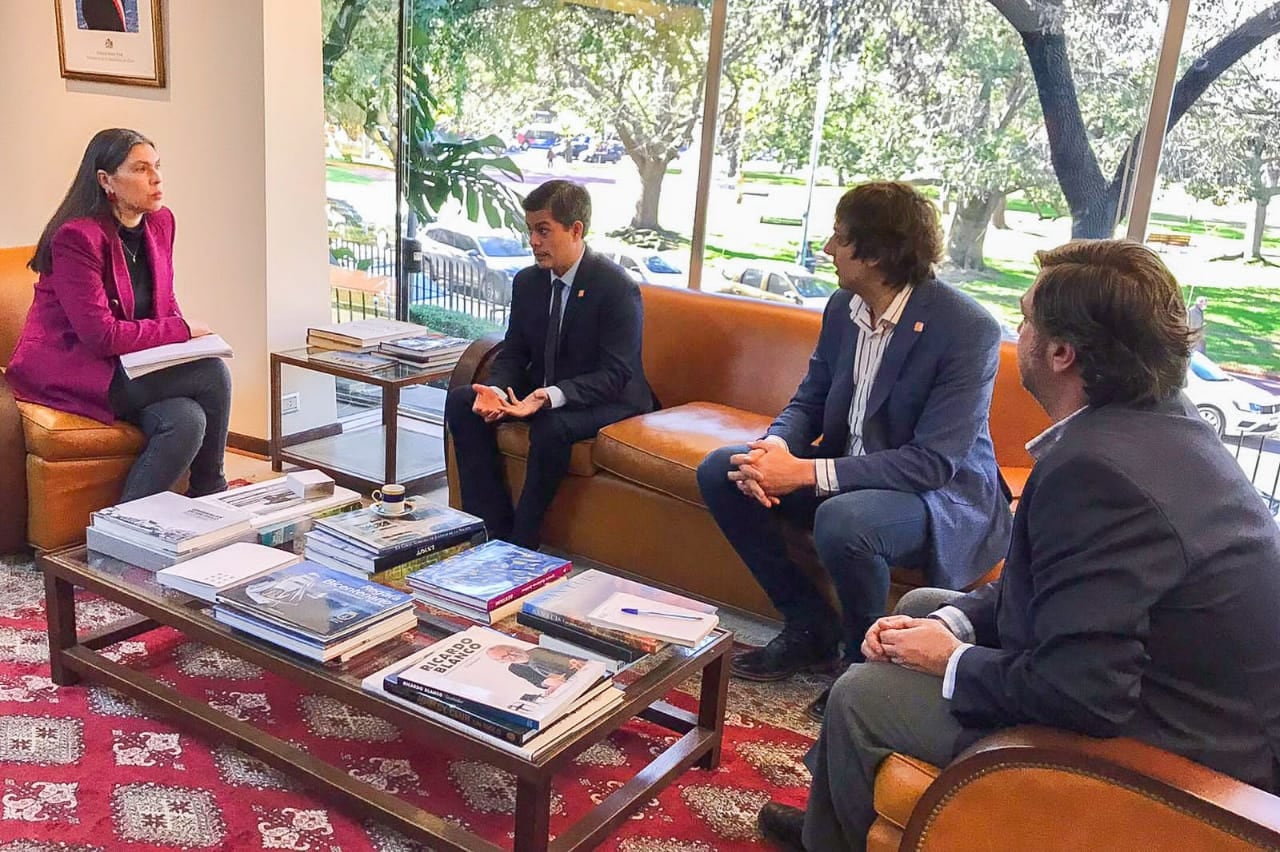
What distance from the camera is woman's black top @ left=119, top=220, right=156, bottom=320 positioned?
2982mm

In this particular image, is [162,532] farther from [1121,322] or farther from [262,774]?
[1121,322]

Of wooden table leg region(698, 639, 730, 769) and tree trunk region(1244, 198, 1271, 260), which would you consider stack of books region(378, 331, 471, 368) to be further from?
tree trunk region(1244, 198, 1271, 260)

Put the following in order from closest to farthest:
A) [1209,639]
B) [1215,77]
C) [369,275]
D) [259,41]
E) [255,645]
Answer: [1209,639] < [255,645] < [1215,77] < [259,41] < [369,275]

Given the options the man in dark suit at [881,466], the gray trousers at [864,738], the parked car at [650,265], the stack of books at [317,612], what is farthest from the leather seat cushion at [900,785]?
the parked car at [650,265]

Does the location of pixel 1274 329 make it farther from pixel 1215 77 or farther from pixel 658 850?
pixel 658 850

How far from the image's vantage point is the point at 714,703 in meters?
2.09

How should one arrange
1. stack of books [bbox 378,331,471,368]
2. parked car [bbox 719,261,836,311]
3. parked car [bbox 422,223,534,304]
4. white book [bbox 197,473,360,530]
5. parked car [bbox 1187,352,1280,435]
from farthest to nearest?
parked car [bbox 422,223,534,304] < parked car [bbox 719,261,836,311] < stack of books [bbox 378,331,471,368] < parked car [bbox 1187,352,1280,435] < white book [bbox 197,473,360,530]

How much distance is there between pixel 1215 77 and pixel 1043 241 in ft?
2.09

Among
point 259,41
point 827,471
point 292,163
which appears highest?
point 259,41

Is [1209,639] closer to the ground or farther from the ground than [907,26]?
closer to the ground

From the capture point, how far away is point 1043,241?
327 centimetres

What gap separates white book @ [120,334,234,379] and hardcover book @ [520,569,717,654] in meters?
1.53

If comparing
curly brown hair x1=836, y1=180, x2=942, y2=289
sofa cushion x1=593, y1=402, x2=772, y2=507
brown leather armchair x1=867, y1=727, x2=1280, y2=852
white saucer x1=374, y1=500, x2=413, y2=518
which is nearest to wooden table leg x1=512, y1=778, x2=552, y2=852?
brown leather armchair x1=867, y1=727, x2=1280, y2=852

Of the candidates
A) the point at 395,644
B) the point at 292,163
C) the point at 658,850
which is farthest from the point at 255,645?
the point at 292,163
